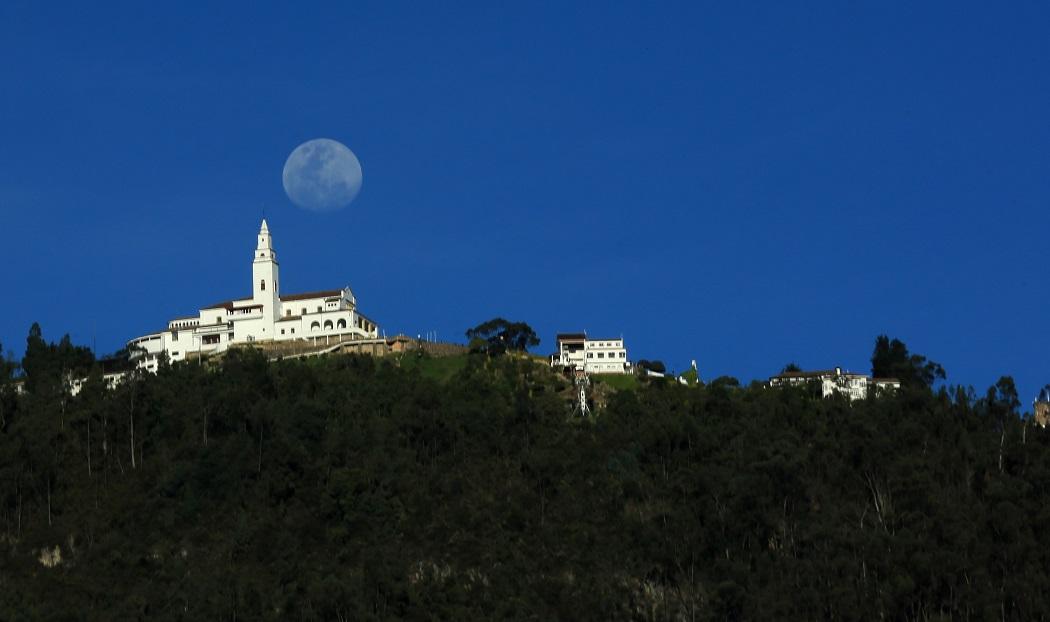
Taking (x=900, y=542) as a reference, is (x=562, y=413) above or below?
above

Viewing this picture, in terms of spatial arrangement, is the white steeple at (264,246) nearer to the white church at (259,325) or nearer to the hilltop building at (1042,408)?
the white church at (259,325)

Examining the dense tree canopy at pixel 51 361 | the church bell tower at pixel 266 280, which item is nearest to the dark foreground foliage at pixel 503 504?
the dense tree canopy at pixel 51 361

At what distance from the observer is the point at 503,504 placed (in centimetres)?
7669

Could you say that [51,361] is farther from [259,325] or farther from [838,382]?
[838,382]

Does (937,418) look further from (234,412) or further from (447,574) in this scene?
(234,412)

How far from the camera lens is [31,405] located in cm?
8738

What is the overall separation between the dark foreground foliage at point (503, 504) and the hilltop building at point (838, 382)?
6.92m

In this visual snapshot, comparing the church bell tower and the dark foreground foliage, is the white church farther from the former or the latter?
the dark foreground foliage

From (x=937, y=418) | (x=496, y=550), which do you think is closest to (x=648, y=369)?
(x=937, y=418)

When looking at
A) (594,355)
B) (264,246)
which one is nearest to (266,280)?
→ (264,246)

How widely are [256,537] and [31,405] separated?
64.4 ft

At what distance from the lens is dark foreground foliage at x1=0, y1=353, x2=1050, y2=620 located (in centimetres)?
6875

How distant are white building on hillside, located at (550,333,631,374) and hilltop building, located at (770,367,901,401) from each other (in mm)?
9289

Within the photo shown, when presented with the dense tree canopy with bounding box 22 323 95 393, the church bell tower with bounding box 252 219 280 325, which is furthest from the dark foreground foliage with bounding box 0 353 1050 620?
the church bell tower with bounding box 252 219 280 325
